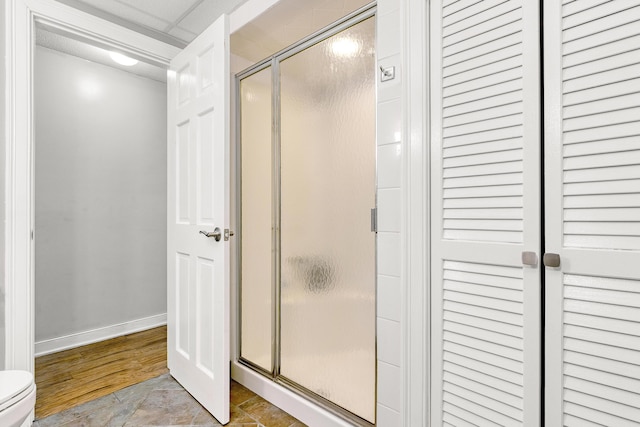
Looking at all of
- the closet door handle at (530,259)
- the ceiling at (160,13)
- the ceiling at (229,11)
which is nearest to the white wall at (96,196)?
the ceiling at (229,11)

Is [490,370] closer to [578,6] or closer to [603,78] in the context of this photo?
[603,78]

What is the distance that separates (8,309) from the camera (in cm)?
174

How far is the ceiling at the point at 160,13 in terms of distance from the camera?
6.74 feet

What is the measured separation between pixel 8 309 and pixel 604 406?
8.10 feet

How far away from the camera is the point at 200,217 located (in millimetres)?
1979

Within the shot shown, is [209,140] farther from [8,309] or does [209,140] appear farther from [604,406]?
[604,406]

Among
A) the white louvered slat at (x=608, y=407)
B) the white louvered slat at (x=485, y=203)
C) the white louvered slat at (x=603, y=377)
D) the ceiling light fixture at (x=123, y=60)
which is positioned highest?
the ceiling light fixture at (x=123, y=60)

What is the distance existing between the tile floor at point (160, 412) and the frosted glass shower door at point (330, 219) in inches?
9.4

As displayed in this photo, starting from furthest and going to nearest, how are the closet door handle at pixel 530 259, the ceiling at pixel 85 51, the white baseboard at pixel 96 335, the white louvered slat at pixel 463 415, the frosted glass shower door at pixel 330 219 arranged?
the white baseboard at pixel 96 335, the ceiling at pixel 85 51, the frosted glass shower door at pixel 330 219, the white louvered slat at pixel 463 415, the closet door handle at pixel 530 259

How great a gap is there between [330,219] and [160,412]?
4.64 ft

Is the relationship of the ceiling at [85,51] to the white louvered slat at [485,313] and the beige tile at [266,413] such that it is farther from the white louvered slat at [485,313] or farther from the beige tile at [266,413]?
the white louvered slat at [485,313]

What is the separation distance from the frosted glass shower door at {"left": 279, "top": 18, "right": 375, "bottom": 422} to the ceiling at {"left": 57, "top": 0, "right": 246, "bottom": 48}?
0.64 metres

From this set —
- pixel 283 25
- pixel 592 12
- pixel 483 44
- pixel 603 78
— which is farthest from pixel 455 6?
pixel 283 25

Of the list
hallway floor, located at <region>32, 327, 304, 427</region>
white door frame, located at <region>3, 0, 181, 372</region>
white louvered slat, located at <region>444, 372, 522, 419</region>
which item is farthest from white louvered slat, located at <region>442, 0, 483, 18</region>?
white door frame, located at <region>3, 0, 181, 372</region>
